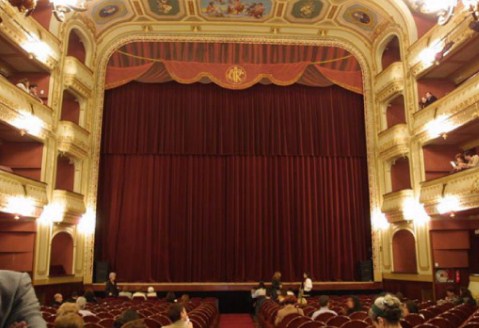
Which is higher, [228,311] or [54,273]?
[54,273]

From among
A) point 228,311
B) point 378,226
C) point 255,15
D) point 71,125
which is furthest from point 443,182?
point 71,125

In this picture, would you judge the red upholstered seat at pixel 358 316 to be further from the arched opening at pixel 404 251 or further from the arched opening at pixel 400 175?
the arched opening at pixel 400 175

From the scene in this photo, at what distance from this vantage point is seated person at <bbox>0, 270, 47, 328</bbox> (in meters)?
1.24

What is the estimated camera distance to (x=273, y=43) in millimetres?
19078

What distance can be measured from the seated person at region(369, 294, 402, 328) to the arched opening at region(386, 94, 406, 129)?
50.2 feet

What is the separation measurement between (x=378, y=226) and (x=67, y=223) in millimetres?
11457

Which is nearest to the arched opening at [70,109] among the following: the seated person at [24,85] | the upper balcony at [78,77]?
the upper balcony at [78,77]

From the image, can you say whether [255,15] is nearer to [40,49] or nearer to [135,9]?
[135,9]

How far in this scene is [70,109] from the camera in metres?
17.8

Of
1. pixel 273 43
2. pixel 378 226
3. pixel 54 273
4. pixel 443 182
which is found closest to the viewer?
pixel 443 182

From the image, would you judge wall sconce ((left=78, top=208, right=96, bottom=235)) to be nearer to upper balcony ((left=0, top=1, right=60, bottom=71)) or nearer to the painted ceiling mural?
upper balcony ((left=0, top=1, right=60, bottom=71))

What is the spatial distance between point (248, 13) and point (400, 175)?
8719 mm

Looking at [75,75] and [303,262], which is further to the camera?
[303,262]

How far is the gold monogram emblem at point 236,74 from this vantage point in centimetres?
1858
